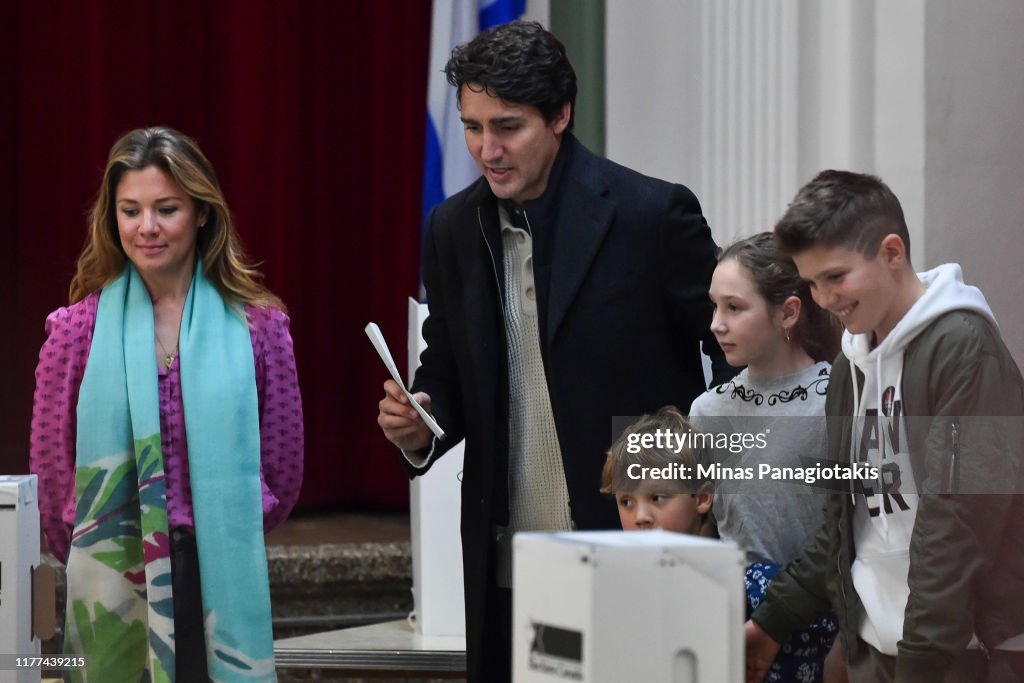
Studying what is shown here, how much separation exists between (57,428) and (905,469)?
1.74 m

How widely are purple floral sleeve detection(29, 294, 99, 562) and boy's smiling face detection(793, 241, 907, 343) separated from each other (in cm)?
161

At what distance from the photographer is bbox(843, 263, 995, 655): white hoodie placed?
224 cm

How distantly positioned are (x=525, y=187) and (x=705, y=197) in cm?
172

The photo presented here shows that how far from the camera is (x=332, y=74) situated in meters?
5.43

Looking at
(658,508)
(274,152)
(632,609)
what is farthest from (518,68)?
(274,152)

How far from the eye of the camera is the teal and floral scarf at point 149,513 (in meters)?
2.99

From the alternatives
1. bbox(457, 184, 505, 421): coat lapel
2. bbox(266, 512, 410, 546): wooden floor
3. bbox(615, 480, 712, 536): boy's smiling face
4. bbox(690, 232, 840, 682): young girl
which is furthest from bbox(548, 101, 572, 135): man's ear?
bbox(266, 512, 410, 546): wooden floor

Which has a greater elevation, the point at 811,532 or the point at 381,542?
the point at 811,532

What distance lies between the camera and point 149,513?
2.98 metres

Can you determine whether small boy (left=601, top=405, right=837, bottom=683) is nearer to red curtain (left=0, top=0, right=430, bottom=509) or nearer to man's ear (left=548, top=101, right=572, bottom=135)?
man's ear (left=548, top=101, right=572, bottom=135)

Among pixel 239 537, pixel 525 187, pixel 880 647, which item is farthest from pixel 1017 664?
pixel 239 537

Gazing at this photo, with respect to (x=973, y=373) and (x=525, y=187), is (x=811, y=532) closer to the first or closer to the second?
(x=973, y=373)

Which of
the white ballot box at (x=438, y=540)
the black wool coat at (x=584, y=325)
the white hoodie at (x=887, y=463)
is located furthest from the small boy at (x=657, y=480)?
the white ballot box at (x=438, y=540)

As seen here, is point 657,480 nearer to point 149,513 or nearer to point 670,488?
point 670,488
